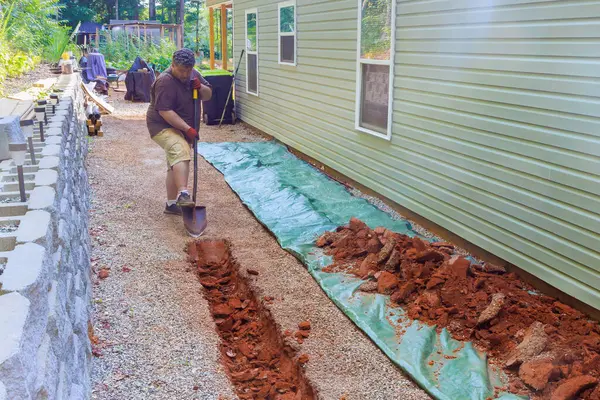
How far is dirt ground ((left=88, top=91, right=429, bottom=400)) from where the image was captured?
321 centimetres

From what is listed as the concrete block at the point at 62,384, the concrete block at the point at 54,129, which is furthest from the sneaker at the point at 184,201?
the concrete block at the point at 62,384

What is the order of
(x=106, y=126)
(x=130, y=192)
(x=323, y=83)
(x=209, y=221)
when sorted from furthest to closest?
(x=106, y=126) < (x=323, y=83) < (x=130, y=192) < (x=209, y=221)

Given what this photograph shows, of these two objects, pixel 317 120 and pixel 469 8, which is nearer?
pixel 469 8

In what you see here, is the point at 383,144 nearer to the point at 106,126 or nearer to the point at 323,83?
the point at 323,83

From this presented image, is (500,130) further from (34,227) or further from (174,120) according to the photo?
(34,227)

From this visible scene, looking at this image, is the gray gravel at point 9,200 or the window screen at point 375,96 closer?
the gray gravel at point 9,200

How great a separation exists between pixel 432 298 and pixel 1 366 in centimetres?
307

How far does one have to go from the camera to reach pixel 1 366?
1.40m

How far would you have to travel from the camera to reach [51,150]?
153 inches

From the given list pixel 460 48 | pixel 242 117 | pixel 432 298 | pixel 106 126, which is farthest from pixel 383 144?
pixel 106 126

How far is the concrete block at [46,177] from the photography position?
306 cm

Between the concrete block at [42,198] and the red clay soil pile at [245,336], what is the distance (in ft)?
4.91

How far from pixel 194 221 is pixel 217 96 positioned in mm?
7331

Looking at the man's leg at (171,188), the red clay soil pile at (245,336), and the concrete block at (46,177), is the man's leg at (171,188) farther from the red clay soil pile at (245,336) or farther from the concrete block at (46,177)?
the concrete block at (46,177)
